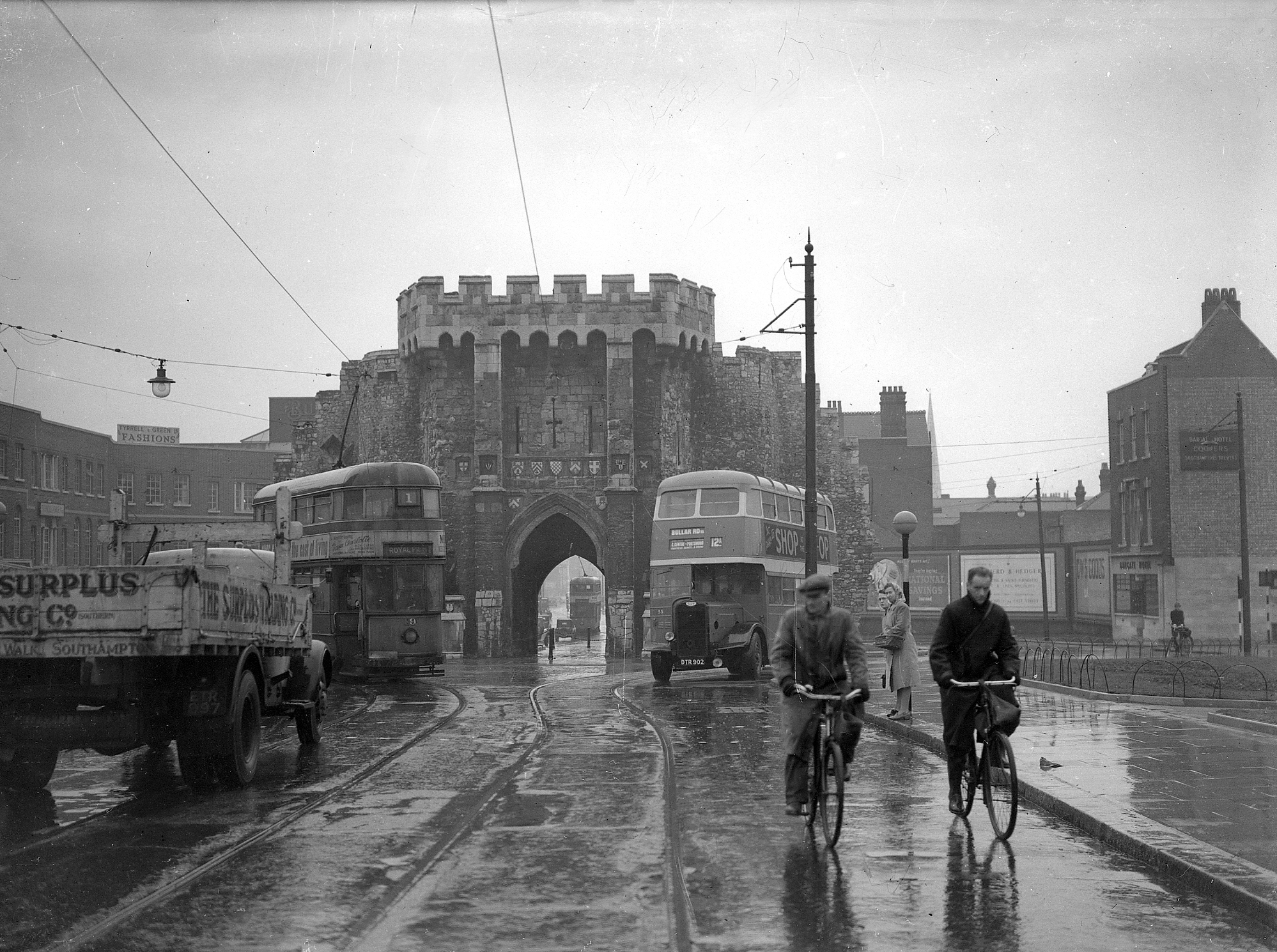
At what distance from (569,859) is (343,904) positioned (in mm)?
1439

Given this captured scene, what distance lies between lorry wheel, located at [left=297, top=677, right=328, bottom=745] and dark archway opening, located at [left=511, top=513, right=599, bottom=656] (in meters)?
26.7

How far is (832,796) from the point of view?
24.8 feet

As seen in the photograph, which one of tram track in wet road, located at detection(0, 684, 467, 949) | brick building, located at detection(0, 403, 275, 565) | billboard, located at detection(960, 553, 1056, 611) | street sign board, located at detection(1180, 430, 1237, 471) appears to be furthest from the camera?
billboard, located at detection(960, 553, 1056, 611)

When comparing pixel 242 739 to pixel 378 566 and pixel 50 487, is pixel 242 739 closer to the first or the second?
pixel 378 566

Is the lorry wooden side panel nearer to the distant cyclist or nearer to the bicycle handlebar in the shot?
the bicycle handlebar

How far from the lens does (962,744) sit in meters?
7.98

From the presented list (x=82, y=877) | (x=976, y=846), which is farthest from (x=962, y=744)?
(x=82, y=877)

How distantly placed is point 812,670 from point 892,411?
2392 inches

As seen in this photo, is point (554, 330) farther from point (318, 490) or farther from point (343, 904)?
point (343, 904)

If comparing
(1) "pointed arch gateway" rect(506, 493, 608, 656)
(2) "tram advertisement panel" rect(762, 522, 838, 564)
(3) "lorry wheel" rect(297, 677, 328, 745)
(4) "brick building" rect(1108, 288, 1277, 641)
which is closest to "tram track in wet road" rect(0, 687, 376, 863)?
(3) "lorry wheel" rect(297, 677, 328, 745)

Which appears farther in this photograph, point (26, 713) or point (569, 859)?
point (26, 713)

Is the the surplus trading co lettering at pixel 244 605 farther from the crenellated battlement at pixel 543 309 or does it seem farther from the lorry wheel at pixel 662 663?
the crenellated battlement at pixel 543 309

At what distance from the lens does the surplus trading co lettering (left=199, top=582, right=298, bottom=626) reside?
30.0 ft

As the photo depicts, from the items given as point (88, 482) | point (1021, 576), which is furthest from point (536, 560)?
point (88, 482)
